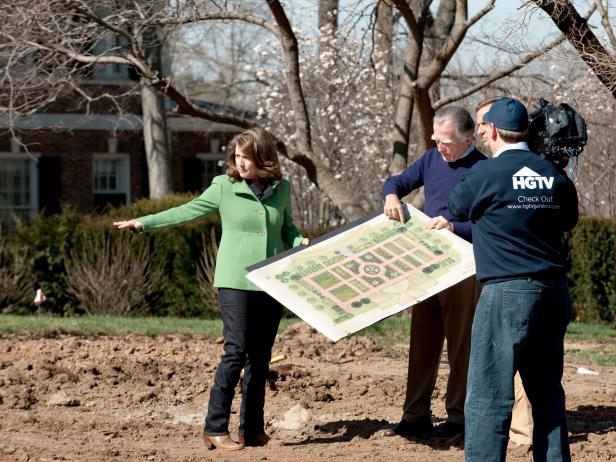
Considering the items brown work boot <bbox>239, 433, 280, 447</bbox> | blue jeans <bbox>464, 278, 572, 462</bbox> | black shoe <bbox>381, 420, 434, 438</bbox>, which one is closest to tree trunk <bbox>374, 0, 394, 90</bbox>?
black shoe <bbox>381, 420, 434, 438</bbox>

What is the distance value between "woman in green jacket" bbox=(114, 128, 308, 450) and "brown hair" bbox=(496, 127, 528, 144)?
1.78 metres

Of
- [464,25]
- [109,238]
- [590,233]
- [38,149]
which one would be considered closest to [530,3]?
[464,25]

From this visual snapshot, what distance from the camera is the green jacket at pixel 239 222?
21.0 ft

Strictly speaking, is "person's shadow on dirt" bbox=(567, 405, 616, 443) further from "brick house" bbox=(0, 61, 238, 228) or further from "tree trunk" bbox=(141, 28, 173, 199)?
"brick house" bbox=(0, 61, 238, 228)

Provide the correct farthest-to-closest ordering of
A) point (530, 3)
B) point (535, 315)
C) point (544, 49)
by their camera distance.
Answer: point (544, 49) < point (530, 3) < point (535, 315)

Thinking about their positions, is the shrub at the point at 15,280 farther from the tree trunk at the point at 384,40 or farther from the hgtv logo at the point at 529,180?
the hgtv logo at the point at 529,180

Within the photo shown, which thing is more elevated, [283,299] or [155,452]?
[283,299]

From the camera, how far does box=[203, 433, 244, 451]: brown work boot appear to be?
6457 millimetres

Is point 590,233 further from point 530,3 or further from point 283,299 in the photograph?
point 283,299

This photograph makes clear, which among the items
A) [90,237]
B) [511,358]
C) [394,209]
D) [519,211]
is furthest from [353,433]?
[90,237]

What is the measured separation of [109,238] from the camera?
15.7 metres

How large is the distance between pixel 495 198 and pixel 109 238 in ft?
37.5

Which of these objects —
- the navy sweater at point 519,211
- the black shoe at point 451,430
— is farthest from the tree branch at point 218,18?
the navy sweater at point 519,211

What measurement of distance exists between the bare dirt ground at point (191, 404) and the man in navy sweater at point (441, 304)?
0.21 m
